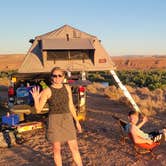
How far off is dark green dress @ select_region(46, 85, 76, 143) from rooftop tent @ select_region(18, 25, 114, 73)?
644 centimetres

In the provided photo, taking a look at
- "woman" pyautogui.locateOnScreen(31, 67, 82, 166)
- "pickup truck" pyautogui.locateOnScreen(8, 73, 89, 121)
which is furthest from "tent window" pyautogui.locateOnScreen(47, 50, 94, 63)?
"woman" pyautogui.locateOnScreen(31, 67, 82, 166)

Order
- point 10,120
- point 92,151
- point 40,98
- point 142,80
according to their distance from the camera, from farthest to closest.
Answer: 1. point 142,80
2. point 10,120
3. point 92,151
4. point 40,98

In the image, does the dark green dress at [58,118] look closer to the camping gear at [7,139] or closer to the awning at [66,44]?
the camping gear at [7,139]

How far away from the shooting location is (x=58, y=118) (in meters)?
5.62

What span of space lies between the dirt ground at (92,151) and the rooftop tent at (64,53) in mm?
2465

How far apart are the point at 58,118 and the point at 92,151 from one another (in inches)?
88.2

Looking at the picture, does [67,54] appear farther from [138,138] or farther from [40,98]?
[40,98]

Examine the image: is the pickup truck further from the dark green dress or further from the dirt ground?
the dark green dress

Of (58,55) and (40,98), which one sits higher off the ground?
(58,55)

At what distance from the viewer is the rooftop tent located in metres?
12.1

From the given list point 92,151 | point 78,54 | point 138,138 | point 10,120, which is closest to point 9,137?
point 10,120

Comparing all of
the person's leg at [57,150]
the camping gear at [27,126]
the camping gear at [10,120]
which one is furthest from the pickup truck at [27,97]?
the person's leg at [57,150]

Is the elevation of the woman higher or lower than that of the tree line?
higher

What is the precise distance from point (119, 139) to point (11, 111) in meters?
3.08
